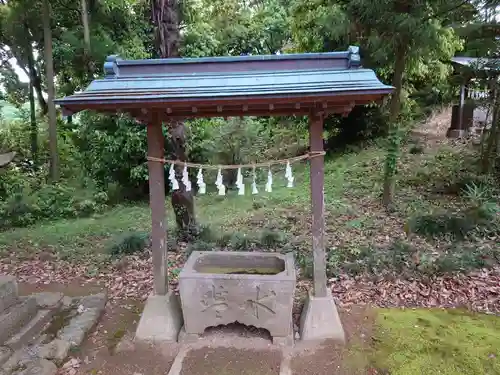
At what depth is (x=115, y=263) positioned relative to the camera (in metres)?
6.63

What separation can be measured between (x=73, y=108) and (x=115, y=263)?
3.69m

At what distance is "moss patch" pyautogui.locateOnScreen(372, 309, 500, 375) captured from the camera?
393 cm

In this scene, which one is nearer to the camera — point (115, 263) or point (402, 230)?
point (115, 263)

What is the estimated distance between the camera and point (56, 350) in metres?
4.22

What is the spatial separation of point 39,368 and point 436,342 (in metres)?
4.21

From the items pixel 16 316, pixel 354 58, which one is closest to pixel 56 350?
pixel 16 316

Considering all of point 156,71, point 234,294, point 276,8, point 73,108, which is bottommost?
point 234,294

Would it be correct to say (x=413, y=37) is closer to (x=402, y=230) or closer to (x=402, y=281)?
(x=402, y=230)

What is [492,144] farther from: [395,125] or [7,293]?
[7,293]

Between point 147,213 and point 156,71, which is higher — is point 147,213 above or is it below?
below

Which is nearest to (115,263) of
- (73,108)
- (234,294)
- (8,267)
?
(8,267)

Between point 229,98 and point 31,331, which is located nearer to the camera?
point 229,98

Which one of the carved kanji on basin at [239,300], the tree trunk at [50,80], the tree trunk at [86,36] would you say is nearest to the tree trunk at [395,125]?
the carved kanji on basin at [239,300]

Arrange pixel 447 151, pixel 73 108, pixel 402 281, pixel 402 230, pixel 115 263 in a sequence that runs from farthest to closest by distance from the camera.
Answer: pixel 447 151, pixel 402 230, pixel 115 263, pixel 402 281, pixel 73 108
